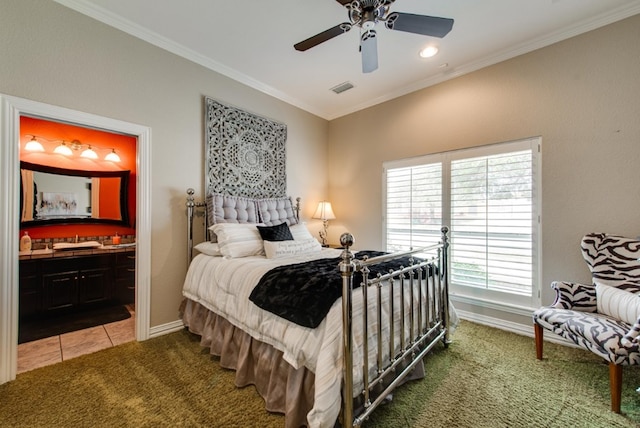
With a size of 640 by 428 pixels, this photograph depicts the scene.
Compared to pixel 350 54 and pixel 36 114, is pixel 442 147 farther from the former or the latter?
pixel 36 114

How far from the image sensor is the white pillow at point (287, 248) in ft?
8.55

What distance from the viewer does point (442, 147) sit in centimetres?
326

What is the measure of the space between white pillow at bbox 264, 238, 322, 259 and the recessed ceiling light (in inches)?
95.4

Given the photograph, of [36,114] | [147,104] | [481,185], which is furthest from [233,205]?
[481,185]

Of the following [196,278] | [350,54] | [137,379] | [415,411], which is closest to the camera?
[415,411]

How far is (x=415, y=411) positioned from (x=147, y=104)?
3413 mm

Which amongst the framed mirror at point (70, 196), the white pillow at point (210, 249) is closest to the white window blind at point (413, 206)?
the white pillow at point (210, 249)

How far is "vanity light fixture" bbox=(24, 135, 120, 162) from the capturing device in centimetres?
320

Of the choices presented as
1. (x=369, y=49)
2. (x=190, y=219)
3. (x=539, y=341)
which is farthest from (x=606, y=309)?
(x=190, y=219)

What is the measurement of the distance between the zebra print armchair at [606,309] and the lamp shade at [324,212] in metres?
2.69

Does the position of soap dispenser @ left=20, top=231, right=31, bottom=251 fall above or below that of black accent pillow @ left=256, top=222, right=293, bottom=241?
below

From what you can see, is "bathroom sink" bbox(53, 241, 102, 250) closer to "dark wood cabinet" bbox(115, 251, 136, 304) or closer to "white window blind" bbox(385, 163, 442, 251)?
"dark wood cabinet" bbox(115, 251, 136, 304)

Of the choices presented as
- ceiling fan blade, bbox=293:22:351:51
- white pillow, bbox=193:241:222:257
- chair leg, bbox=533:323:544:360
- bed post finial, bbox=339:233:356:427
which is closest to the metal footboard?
bed post finial, bbox=339:233:356:427

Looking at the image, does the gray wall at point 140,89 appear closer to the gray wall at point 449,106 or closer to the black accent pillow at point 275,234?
the gray wall at point 449,106
